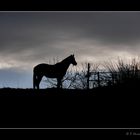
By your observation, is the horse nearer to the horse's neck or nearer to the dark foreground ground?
the horse's neck

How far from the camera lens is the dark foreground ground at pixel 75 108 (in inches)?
129

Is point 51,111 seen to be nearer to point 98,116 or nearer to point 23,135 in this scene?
point 98,116


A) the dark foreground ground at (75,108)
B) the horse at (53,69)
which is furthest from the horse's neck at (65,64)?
the dark foreground ground at (75,108)

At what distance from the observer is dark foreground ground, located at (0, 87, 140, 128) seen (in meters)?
3.27

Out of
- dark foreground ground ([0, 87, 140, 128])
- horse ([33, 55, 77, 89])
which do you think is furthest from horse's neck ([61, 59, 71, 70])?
dark foreground ground ([0, 87, 140, 128])

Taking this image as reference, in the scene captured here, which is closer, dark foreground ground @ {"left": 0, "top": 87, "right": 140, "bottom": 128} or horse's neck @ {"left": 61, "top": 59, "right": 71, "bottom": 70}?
dark foreground ground @ {"left": 0, "top": 87, "right": 140, "bottom": 128}

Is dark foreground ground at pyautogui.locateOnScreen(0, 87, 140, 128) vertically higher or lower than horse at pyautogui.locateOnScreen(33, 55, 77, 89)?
lower

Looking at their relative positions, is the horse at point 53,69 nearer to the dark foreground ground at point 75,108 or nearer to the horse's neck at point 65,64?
the horse's neck at point 65,64

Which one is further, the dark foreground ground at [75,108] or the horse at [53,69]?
the horse at [53,69]

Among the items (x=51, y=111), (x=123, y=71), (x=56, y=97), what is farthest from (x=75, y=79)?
(x=51, y=111)

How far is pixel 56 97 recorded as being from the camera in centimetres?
423

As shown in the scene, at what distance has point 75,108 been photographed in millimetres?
3773

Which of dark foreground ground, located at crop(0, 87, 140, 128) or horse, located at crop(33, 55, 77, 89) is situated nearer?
dark foreground ground, located at crop(0, 87, 140, 128)
